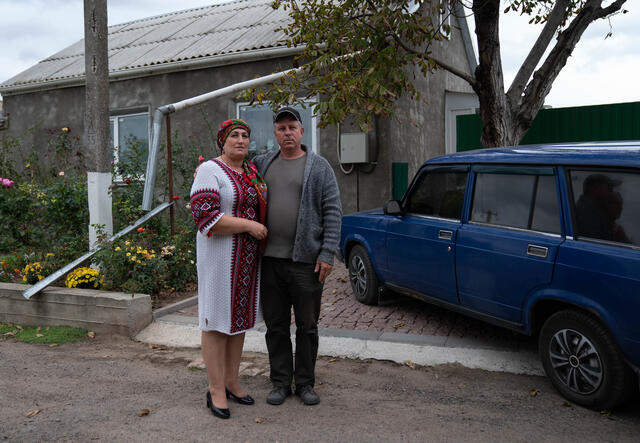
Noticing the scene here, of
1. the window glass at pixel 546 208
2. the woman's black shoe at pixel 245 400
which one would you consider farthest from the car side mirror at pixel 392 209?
the woman's black shoe at pixel 245 400

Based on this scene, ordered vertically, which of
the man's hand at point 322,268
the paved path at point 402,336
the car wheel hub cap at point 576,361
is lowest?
the paved path at point 402,336

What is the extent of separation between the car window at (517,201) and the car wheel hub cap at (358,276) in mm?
1811

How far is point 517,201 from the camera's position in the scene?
4391mm

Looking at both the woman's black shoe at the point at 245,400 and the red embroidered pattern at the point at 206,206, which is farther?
the woman's black shoe at the point at 245,400

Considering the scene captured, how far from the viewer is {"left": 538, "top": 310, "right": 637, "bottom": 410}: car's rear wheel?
3.58 meters

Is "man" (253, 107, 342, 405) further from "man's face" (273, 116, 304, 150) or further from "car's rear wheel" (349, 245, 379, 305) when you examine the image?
"car's rear wheel" (349, 245, 379, 305)

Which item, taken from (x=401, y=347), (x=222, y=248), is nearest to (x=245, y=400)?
(x=222, y=248)

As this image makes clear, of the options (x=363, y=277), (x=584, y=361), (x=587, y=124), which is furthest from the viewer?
(x=587, y=124)

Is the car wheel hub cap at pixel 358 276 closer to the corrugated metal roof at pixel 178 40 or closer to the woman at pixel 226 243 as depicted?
the woman at pixel 226 243

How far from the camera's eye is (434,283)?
5.07 metres

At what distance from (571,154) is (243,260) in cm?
233

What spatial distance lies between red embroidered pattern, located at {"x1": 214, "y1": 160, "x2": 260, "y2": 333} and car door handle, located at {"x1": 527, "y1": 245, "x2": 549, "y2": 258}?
6.26 ft

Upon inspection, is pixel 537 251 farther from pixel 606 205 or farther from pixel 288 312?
pixel 288 312

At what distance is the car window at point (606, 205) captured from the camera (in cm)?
351
